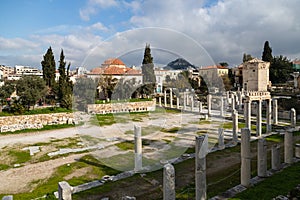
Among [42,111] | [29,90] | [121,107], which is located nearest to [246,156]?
[42,111]

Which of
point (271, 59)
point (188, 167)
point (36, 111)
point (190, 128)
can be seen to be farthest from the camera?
point (271, 59)

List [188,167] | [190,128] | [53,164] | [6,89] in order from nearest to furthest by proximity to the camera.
Result: [188,167], [53,164], [190,128], [6,89]

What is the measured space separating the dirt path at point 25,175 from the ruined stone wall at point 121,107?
54.6 feet

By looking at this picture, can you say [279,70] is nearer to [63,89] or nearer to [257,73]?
[257,73]

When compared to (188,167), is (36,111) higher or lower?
higher

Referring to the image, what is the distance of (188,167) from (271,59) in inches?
1582

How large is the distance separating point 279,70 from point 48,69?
127ft

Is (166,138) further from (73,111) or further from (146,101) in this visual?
(146,101)

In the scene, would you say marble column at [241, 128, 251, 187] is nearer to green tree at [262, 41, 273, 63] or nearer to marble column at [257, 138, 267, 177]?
marble column at [257, 138, 267, 177]

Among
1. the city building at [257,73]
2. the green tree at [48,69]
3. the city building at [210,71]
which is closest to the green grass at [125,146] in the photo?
the city building at [210,71]

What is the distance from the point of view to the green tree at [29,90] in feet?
83.0

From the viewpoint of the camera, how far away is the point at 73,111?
26.8 metres

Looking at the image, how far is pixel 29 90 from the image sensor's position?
25.7 metres

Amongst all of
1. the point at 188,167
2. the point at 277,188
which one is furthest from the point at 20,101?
the point at 277,188
